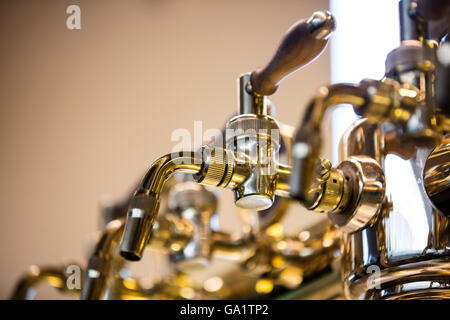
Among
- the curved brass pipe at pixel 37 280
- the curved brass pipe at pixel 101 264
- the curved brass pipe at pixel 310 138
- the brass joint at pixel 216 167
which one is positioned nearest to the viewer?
the curved brass pipe at pixel 310 138

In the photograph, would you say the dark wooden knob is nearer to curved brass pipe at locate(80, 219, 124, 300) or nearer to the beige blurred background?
curved brass pipe at locate(80, 219, 124, 300)

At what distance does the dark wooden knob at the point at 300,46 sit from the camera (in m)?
0.39

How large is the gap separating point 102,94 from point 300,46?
73 centimetres

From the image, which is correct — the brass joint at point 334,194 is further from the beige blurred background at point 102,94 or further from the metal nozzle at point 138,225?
the beige blurred background at point 102,94

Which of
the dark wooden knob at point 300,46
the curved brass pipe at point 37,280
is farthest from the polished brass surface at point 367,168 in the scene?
the curved brass pipe at point 37,280

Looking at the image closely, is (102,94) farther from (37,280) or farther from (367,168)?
(367,168)

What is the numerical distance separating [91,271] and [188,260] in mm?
235

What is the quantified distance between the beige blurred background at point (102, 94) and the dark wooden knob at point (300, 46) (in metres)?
0.49

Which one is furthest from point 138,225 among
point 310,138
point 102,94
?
point 102,94

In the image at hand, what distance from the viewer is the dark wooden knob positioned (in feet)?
1.29

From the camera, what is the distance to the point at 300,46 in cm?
41

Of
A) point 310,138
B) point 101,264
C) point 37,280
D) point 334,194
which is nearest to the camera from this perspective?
point 310,138

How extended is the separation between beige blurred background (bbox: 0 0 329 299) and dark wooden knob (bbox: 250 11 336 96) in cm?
49

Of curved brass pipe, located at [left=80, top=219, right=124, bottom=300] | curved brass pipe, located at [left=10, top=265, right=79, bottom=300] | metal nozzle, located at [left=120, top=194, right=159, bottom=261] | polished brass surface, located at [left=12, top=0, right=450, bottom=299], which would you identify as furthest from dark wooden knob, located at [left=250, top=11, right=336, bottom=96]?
curved brass pipe, located at [left=10, top=265, right=79, bottom=300]
